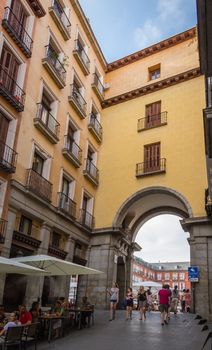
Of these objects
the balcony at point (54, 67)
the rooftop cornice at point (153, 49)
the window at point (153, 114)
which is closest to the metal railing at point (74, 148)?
the balcony at point (54, 67)

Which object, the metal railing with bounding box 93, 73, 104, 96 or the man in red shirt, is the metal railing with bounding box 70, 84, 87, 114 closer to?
the metal railing with bounding box 93, 73, 104, 96

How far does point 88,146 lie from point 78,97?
3.45 metres

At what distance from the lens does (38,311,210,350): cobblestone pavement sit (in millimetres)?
9609

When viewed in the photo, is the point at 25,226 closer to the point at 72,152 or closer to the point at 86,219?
the point at 86,219

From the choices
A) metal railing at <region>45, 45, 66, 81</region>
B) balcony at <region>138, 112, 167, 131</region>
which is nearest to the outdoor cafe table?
metal railing at <region>45, 45, 66, 81</region>

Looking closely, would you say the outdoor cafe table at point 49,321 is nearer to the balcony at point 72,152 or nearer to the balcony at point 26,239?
the balcony at point 26,239

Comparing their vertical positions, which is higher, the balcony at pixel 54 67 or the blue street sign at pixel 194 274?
the balcony at pixel 54 67

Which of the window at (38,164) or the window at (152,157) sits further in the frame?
the window at (152,157)

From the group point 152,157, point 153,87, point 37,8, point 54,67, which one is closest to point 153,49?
point 153,87

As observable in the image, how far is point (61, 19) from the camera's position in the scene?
22547mm

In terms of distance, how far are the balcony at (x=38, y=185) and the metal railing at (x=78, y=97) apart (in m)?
6.87

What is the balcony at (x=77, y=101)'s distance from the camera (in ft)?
73.0

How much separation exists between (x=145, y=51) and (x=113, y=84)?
11.9 ft

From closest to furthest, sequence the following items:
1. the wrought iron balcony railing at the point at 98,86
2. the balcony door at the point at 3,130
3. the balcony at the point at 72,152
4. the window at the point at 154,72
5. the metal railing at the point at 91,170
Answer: the balcony door at the point at 3,130 → the balcony at the point at 72,152 → the metal railing at the point at 91,170 → the wrought iron balcony railing at the point at 98,86 → the window at the point at 154,72
